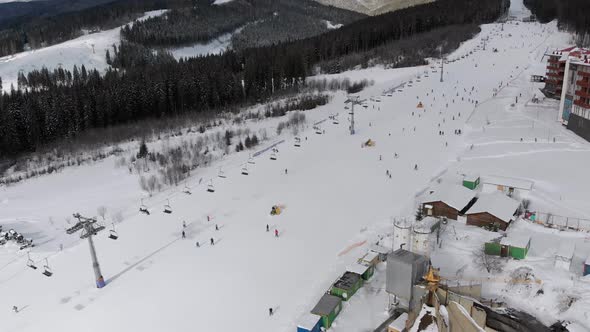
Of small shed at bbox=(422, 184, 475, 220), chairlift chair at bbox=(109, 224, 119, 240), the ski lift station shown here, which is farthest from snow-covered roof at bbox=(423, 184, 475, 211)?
chairlift chair at bbox=(109, 224, 119, 240)

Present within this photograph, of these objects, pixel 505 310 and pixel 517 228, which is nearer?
pixel 505 310

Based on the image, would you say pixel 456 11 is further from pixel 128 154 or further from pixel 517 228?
pixel 517 228

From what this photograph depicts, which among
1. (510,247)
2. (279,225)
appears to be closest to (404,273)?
(510,247)

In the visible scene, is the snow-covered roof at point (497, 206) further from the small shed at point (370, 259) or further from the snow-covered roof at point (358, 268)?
the snow-covered roof at point (358, 268)

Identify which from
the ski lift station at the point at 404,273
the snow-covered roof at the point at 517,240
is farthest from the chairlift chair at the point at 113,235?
the snow-covered roof at the point at 517,240

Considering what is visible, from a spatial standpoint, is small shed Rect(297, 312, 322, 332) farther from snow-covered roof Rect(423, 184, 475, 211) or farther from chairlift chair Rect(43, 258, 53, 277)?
chairlift chair Rect(43, 258, 53, 277)

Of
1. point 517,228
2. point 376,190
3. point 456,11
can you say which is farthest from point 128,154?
point 456,11
